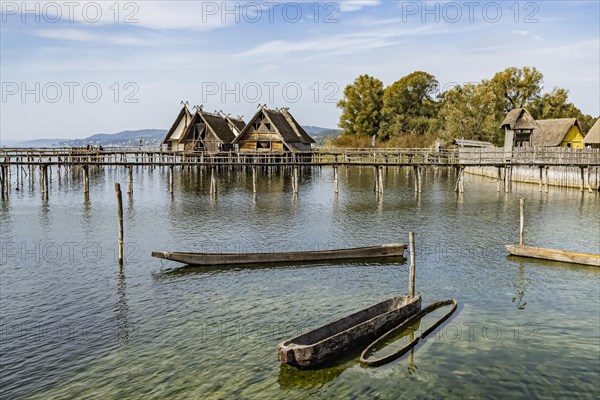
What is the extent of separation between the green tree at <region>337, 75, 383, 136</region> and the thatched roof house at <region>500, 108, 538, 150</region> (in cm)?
3406

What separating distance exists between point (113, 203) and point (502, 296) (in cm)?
2951

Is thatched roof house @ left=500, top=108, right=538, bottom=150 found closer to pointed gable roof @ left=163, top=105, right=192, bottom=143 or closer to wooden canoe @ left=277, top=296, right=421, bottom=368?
pointed gable roof @ left=163, top=105, right=192, bottom=143

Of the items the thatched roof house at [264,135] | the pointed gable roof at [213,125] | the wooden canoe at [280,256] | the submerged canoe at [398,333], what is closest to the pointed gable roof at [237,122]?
the pointed gable roof at [213,125]

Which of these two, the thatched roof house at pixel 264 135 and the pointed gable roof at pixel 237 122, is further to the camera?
the pointed gable roof at pixel 237 122

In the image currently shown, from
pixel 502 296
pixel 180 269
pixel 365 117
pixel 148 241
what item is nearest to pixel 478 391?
pixel 502 296

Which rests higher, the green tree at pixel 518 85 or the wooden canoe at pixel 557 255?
the green tree at pixel 518 85

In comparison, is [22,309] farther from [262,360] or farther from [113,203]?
[113,203]

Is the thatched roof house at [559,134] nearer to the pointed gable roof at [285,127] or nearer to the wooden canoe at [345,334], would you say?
the pointed gable roof at [285,127]

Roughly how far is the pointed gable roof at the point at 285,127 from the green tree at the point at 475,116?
63.7 feet

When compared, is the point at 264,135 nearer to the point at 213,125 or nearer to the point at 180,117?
the point at 213,125

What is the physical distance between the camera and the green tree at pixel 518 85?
7344cm

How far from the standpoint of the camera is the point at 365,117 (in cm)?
8931

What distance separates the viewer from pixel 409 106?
88875 mm

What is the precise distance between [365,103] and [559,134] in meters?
40.4
